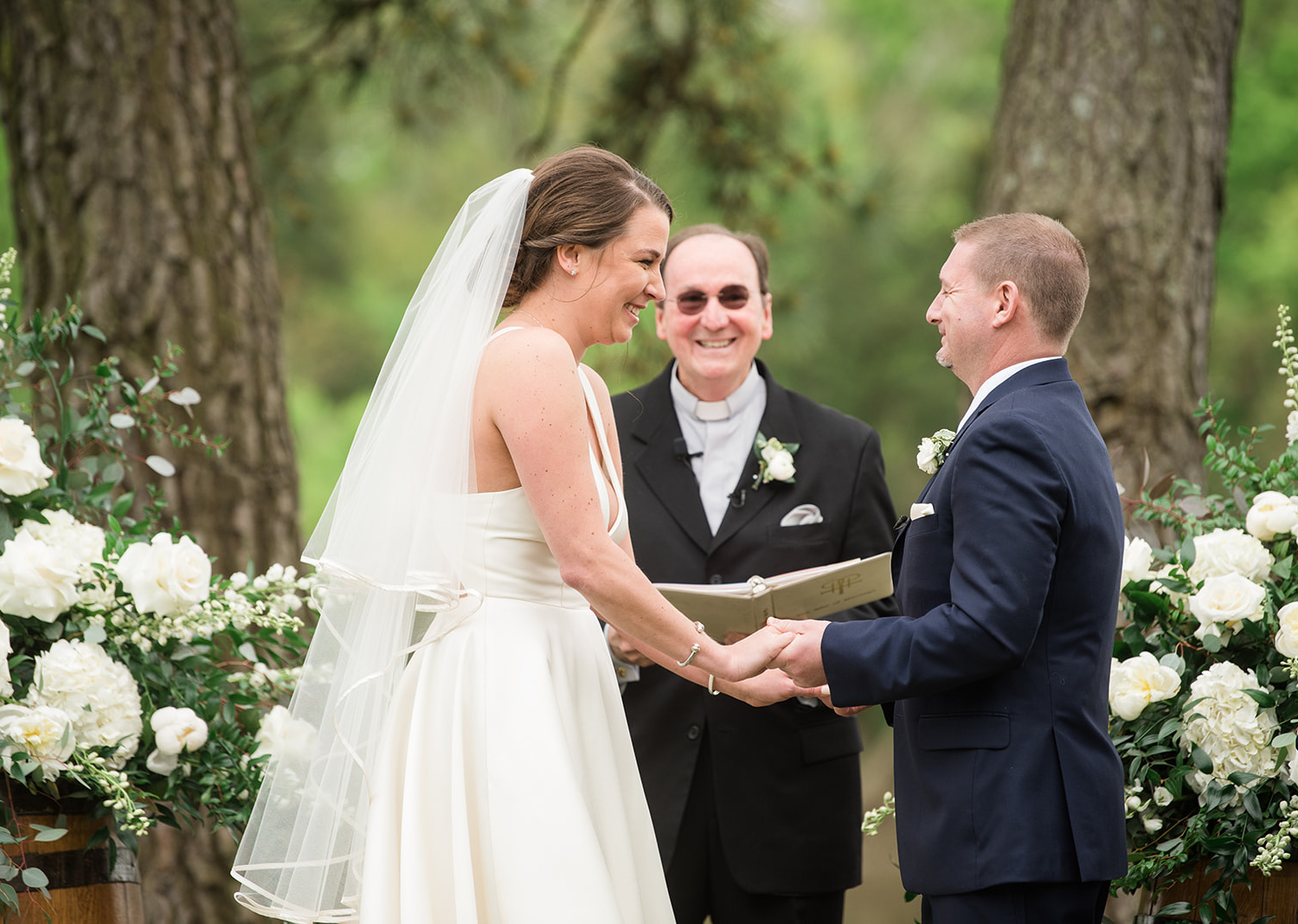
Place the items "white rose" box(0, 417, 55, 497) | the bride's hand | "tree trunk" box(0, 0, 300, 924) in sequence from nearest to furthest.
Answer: the bride's hand → "white rose" box(0, 417, 55, 497) → "tree trunk" box(0, 0, 300, 924)

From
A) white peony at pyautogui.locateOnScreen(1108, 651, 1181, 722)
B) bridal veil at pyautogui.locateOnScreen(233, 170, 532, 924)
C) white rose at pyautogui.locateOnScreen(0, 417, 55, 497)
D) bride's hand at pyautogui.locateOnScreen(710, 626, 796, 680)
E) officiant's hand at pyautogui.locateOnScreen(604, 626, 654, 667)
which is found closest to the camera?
bridal veil at pyautogui.locateOnScreen(233, 170, 532, 924)

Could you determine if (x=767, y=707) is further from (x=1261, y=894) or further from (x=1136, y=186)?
(x=1136, y=186)

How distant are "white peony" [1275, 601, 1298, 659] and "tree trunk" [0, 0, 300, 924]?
3.41 metres

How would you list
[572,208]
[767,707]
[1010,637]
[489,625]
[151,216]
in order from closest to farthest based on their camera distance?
[1010,637], [489,625], [572,208], [767,707], [151,216]

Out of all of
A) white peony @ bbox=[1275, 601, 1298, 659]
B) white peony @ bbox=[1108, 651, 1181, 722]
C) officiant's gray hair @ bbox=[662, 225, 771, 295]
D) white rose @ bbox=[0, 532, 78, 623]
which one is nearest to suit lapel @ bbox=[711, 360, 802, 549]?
officiant's gray hair @ bbox=[662, 225, 771, 295]

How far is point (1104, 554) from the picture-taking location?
2416mm

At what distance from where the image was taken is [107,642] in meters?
3.10

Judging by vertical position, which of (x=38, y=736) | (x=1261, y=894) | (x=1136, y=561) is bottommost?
(x=1261, y=894)

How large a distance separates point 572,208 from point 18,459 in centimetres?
151

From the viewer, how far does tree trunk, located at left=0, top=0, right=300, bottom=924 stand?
14.7 ft

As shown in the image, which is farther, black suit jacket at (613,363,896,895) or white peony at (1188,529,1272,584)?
black suit jacket at (613,363,896,895)

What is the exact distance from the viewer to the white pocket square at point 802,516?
3516 mm

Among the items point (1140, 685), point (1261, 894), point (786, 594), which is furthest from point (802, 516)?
point (1261, 894)

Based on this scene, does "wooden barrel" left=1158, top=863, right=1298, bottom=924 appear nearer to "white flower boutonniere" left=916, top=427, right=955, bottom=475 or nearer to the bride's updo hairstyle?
"white flower boutonniere" left=916, top=427, right=955, bottom=475
